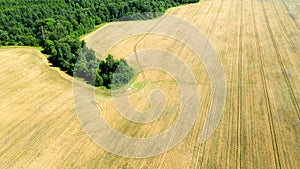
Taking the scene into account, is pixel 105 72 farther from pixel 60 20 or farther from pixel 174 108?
pixel 60 20

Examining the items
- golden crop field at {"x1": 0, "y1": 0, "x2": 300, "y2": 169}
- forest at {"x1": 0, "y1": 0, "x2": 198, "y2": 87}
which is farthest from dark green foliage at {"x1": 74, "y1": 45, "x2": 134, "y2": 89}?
golden crop field at {"x1": 0, "y1": 0, "x2": 300, "y2": 169}

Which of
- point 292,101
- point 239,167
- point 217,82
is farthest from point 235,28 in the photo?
point 239,167

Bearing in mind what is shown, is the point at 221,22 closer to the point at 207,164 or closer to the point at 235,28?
the point at 235,28

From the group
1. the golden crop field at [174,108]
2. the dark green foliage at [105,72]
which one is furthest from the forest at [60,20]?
the golden crop field at [174,108]

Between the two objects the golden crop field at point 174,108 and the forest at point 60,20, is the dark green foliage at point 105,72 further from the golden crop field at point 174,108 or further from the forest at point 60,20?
the golden crop field at point 174,108

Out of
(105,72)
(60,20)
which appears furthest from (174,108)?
(60,20)

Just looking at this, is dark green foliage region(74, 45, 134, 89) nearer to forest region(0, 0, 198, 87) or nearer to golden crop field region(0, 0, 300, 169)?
forest region(0, 0, 198, 87)
